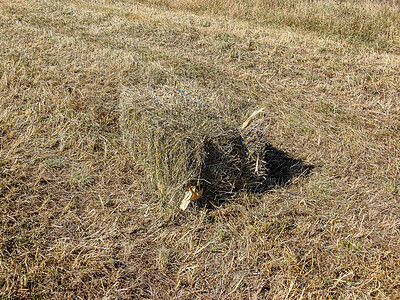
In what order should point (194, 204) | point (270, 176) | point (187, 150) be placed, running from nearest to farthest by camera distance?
point (187, 150) < point (194, 204) < point (270, 176)

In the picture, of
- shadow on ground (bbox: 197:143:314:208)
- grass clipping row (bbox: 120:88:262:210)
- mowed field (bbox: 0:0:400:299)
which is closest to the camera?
mowed field (bbox: 0:0:400:299)

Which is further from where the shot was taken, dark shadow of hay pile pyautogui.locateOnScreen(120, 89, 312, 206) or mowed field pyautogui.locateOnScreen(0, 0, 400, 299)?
dark shadow of hay pile pyautogui.locateOnScreen(120, 89, 312, 206)

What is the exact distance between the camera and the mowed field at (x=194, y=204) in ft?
9.19

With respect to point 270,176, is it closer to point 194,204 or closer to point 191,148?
point 194,204

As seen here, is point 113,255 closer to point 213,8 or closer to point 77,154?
point 77,154

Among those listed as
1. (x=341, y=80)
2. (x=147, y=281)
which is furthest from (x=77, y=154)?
(x=341, y=80)

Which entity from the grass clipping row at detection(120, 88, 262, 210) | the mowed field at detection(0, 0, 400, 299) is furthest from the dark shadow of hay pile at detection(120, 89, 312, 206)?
the mowed field at detection(0, 0, 400, 299)

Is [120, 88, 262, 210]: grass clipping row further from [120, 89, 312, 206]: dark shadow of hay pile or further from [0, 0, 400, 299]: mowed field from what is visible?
[0, 0, 400, 299]: mowed field

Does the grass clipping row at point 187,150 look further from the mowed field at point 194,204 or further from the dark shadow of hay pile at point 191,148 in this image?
the mowed field at point 194,204

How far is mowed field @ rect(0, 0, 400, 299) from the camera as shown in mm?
2801

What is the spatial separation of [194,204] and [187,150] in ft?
1.99

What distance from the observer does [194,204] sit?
3389 millimetres

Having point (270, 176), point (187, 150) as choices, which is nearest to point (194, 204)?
point (187, 150)

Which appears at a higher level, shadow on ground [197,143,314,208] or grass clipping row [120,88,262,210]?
grass clipping row [120,88,262,210]
